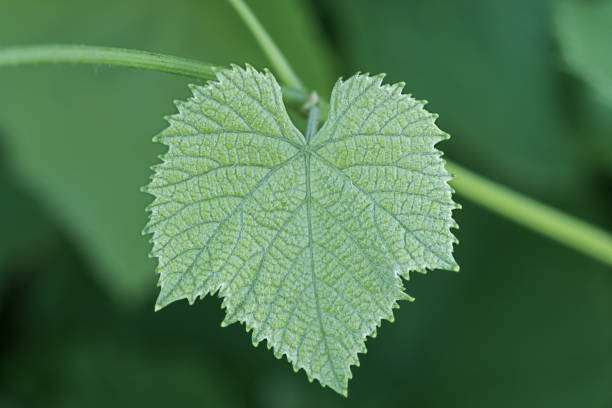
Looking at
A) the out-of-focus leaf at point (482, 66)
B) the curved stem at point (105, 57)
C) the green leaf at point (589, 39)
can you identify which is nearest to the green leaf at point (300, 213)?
the curved stem at point (105, 57)

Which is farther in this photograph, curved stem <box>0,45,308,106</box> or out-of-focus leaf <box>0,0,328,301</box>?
out-of-focus leaf <box>0,0,328,301</box>

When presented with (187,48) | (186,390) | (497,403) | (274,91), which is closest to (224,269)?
(274,91)

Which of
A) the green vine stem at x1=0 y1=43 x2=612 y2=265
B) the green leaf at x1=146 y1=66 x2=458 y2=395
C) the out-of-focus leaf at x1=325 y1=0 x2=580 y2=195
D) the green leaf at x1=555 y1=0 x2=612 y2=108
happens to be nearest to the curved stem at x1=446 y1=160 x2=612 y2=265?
the green vine stem at x1=0 y1=43 x2=612 y2=265

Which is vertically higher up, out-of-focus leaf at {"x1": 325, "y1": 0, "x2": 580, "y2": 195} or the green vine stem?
out-of-focus leaf at {"x1": 325, "y1": 0, "x2": 580, "y2": 195}

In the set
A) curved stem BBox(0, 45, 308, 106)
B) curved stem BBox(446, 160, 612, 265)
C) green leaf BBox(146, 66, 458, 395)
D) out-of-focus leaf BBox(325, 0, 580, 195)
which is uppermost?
out-of-focus leaf BBox(325, 0, 580, 195)

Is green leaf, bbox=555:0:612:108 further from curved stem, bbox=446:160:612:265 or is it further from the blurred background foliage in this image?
curved stem, bbox=446:160:612:265

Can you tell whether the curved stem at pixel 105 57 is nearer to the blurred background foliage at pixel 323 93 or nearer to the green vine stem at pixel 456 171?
the green vine stem at pixel 456 171

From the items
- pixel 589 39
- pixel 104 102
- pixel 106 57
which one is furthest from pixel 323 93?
pixel 106 57

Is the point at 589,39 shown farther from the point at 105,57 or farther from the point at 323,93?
the point at 105,57
